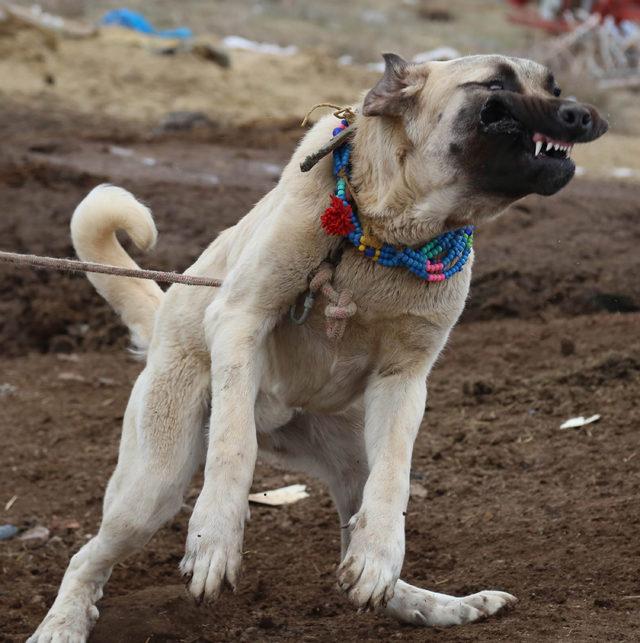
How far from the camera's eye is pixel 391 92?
3.86 metres

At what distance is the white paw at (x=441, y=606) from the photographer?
4.34 metres

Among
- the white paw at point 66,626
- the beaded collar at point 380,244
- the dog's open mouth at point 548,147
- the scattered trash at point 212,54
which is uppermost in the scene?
the dog's open mouth at point 548,147

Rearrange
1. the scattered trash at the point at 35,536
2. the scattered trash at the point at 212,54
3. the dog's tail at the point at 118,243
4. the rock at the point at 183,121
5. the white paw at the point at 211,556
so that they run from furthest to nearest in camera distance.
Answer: the scattered trash at the point at 212,54, the rock at the point at 183,121, the scattered trash at the point at 35,536, the dog's tail at the point at 118,243, the white paw at the point at 211,556

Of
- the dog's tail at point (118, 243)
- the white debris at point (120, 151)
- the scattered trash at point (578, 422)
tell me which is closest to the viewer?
the dog's tail at point (118, 243)

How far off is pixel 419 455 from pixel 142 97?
10916mm

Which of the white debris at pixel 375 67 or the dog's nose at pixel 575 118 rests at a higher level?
the dog's nose at pixel 575 118

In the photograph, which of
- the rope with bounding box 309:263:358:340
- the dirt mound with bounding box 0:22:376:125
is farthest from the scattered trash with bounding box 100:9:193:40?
the rope with bounding box 309:263:358:340

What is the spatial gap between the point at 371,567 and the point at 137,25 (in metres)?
18.0

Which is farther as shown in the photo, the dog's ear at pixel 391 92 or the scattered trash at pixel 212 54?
the scattered trash at pixel 212 54

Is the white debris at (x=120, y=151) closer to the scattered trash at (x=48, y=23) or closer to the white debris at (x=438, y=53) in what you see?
the scattered trash at (x=48, y=23)

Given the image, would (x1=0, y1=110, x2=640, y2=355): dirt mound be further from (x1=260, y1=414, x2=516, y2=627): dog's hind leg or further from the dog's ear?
the dog's ear

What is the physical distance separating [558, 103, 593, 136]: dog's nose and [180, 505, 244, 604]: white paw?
1.52 m

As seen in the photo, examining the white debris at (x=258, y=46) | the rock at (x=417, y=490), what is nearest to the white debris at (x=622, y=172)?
the white debris at (x=258, y=46)

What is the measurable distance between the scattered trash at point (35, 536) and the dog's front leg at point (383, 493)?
7.15 ft
